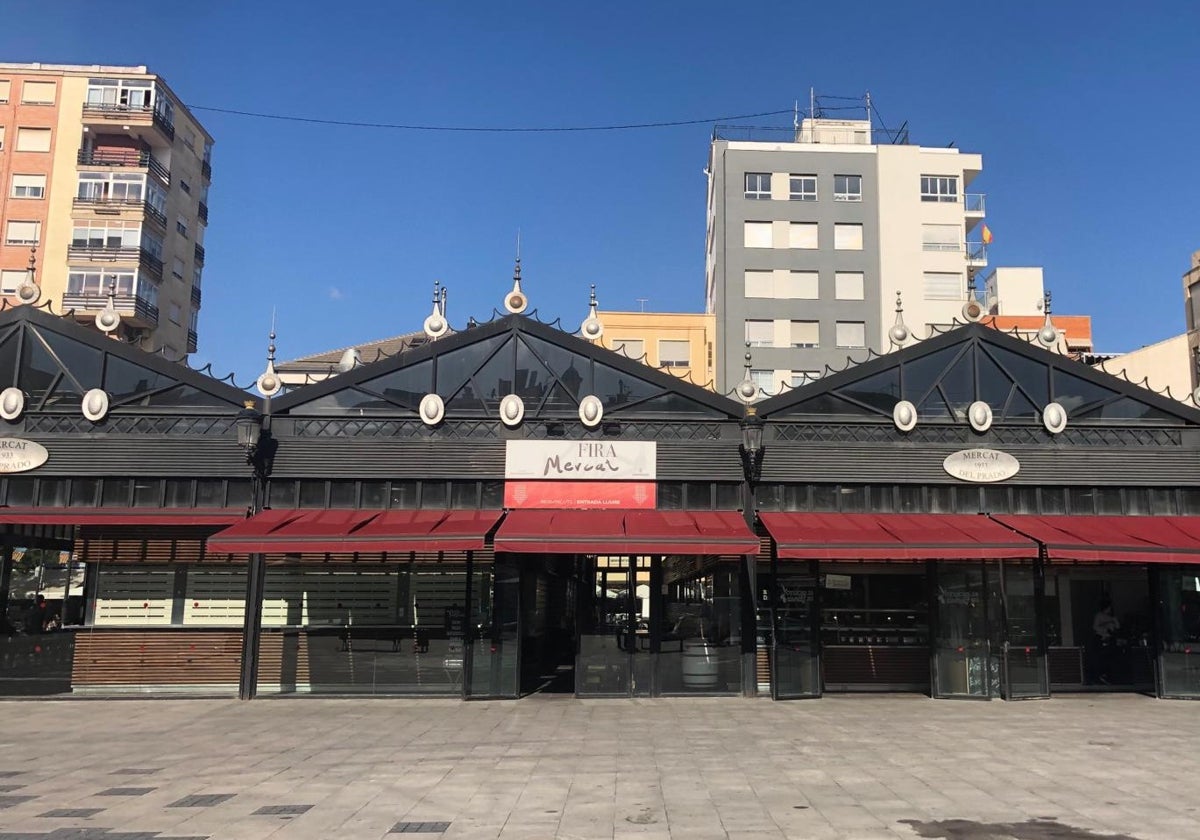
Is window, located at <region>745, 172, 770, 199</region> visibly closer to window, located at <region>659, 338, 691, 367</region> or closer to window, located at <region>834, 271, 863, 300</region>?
window, located at <region>834, 271, 863, 300</region>

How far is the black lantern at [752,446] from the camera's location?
16.5 meters

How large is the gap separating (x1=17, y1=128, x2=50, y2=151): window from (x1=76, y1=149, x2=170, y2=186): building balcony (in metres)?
1.75

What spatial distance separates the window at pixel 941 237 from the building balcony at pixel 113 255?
40.2 metres

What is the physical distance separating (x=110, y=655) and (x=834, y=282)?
4331cm

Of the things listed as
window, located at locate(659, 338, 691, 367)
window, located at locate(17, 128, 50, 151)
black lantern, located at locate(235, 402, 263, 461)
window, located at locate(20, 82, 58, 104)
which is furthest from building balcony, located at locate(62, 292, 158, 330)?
black lantern, located at locate(235, 402, 263, 461)

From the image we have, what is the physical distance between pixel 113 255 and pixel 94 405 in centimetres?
3395

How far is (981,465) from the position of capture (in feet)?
57.2

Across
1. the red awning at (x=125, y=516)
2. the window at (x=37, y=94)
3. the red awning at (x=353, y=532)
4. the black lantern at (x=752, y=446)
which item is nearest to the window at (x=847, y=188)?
the black lantern at (x=752, y=446)

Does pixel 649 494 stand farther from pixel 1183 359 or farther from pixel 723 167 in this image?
pixel 723 167

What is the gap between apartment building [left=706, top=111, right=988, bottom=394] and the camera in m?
52.3

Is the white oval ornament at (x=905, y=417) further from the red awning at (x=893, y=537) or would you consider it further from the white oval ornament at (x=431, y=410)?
the white oval ornament at (x=431, y=410)

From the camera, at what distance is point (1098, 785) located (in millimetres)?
10078

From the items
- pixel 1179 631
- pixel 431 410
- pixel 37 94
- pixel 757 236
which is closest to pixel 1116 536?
pixel 1179 631

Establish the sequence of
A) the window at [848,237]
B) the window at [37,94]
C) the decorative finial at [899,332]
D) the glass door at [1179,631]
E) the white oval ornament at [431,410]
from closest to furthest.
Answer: the white oval ornament at [431,410] → the glass door at [1179,631] → the decorative finial at [899,332] → the window at [37,94] → the window at [848,237]
